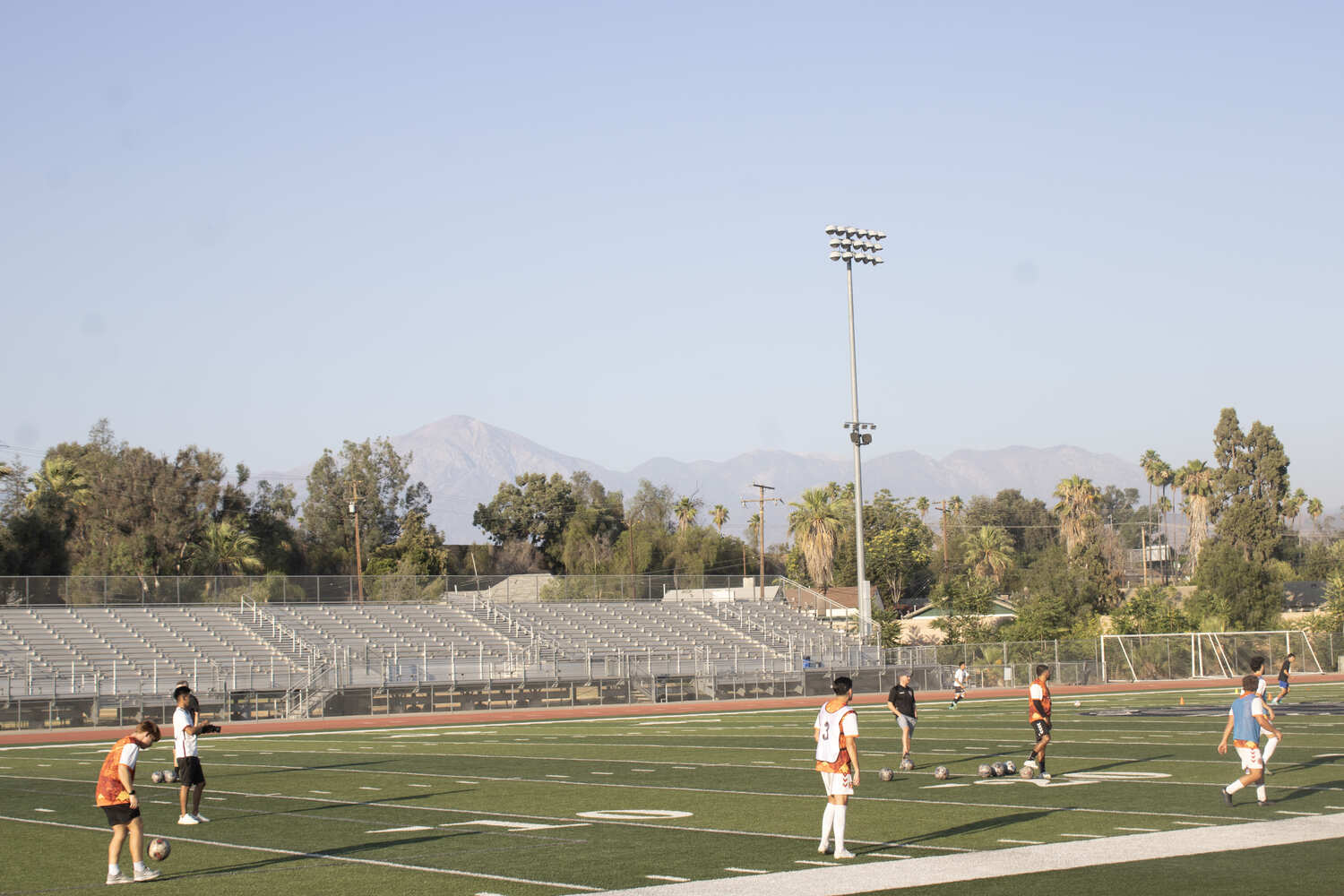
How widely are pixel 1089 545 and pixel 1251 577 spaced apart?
15681 mm

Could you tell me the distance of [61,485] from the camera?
7881 cm

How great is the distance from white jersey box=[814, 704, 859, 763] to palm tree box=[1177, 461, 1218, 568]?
102 meters

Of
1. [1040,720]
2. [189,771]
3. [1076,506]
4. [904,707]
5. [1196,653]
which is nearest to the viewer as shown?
[189,771]

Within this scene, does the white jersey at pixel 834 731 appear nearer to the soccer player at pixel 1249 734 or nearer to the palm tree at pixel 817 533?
the soccer player at pixel 1249 734

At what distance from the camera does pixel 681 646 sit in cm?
6319

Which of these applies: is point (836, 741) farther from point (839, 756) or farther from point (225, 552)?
point (225, 552)

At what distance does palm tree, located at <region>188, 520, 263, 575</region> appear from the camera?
76500 mm

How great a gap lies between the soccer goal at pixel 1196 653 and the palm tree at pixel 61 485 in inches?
2145

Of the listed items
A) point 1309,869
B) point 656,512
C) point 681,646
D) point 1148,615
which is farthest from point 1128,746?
point 656,512

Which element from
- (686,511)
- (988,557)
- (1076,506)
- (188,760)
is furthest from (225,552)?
(1076,506)

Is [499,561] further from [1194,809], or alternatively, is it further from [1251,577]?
[1194,809]

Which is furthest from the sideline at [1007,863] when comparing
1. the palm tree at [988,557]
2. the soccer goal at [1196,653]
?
the palm tree at [988,557]

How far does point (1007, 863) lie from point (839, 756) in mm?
1838

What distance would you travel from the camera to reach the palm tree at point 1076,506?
116562 millimetres
